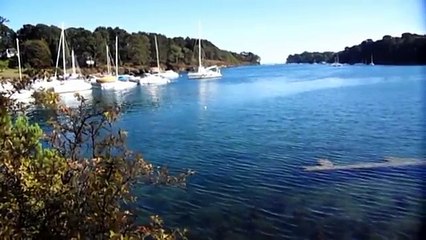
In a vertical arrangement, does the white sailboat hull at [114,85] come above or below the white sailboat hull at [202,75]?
below

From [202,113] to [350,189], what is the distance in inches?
526

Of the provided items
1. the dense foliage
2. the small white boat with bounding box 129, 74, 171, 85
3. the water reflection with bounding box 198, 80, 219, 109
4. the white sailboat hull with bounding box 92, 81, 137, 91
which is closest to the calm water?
the dense foliage

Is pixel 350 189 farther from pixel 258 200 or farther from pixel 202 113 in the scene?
pixel 202 113

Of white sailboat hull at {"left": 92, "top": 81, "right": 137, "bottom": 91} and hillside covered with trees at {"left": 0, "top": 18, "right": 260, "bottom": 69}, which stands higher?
hillside covered with trees at {"left": 0, "top": 18, "right": 260, "bottom": 69}

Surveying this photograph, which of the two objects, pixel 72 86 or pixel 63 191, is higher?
pixel 72 86

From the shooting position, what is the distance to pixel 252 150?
39.4 feet

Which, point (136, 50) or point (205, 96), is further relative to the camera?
point (136, 50)

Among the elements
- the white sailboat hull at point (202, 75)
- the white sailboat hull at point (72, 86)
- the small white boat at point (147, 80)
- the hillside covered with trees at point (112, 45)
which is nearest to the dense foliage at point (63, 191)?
the white sailboat hull at point (72, 86)

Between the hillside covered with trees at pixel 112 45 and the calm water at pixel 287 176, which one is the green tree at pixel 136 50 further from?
the calm water at pixel 287 176

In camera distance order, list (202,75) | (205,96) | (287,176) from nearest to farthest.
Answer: (287,176), (205,96), (202,75)

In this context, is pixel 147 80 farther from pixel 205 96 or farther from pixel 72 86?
pixel 205 96

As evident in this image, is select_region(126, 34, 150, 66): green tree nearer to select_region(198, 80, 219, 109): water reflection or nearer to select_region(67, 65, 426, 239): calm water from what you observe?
select_region(198, 80, 219, 109): water reflection

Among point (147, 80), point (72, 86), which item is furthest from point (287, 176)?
point (147, 80)

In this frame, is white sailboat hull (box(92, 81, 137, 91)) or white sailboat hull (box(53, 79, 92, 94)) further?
white sailboat hull (box(92, 81, 137, 91))
